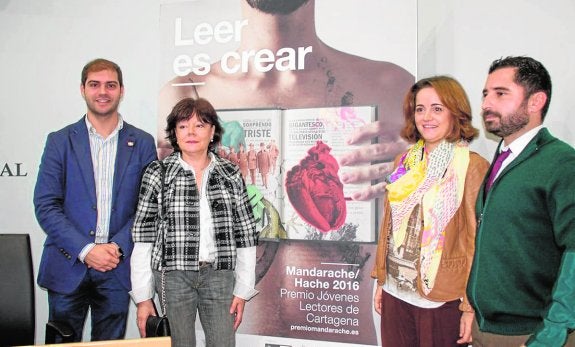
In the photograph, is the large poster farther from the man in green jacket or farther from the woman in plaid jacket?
the man in green jacket

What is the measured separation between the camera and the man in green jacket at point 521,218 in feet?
5.80

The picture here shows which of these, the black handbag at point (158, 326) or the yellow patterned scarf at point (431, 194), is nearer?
the black handbag at point (158, 326)

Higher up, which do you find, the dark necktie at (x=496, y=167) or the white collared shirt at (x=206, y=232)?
the dark necktie at (x=496, y=167)

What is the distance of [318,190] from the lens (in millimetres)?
2941

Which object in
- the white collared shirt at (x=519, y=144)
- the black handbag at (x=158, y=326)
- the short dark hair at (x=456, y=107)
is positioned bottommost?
the black handbag at (x=158, y=326)

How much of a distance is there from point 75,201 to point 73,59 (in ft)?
3.58

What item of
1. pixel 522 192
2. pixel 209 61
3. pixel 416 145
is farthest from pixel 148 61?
pixel 522 192

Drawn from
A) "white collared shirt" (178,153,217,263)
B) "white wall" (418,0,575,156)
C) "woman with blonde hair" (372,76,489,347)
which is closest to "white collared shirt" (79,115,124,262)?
"white collared shirt" (178,153,217,263)

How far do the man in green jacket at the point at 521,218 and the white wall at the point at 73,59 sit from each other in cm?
68

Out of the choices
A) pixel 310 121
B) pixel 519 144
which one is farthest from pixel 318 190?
pixel 519 144

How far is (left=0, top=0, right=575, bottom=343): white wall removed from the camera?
2.74 meters

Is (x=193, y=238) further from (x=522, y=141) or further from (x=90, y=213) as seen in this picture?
(x=522, y=141)

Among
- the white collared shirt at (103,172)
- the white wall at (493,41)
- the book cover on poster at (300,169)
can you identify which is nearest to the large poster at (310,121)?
the book cover on poster at (300,169)

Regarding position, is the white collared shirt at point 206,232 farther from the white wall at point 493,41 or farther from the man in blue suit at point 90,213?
the white wall at point 493,41
